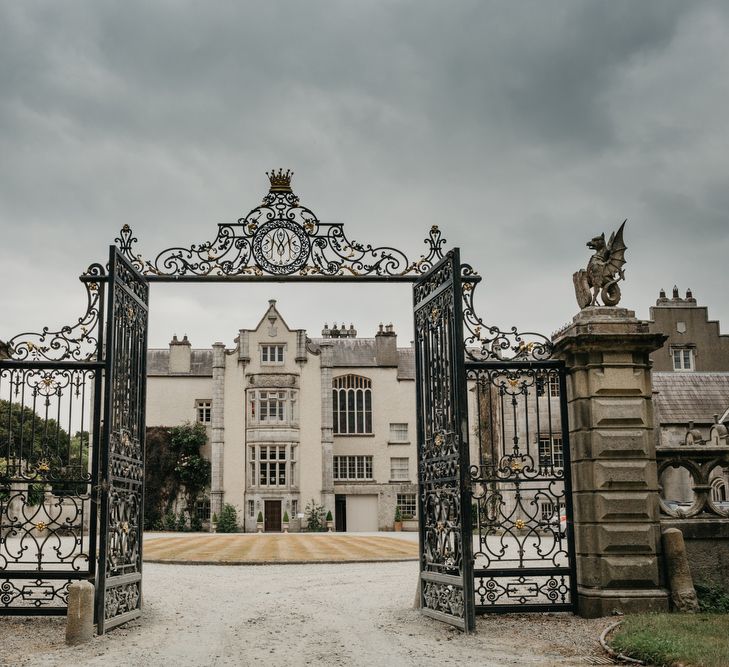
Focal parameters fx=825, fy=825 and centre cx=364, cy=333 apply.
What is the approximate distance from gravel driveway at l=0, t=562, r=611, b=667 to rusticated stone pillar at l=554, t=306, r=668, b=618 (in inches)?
19.9

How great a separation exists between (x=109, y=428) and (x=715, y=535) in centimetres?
667

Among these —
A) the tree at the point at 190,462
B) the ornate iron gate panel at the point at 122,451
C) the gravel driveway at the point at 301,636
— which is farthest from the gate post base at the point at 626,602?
the tree at the point at 190,462

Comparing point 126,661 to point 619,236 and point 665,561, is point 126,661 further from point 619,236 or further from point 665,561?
point 619,236

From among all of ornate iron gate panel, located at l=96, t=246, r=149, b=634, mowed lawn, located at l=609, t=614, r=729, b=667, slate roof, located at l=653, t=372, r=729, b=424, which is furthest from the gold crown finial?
slate roof, located at l=653, t=372, r=729, b=424

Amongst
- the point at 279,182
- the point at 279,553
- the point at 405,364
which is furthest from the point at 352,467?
the point at 279,182

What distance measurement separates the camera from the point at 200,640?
8.19 metres

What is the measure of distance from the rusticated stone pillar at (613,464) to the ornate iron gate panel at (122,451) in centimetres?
497

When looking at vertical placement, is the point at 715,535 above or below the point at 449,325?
below

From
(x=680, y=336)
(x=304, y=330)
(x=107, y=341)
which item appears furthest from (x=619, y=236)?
(x=680, y=336)

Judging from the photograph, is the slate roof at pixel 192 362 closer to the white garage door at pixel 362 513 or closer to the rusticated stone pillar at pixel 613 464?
the white garage door at pixel 362 513

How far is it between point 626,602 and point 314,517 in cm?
3216

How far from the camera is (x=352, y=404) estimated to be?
4309 cm

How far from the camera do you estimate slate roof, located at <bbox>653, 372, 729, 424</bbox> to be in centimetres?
3538

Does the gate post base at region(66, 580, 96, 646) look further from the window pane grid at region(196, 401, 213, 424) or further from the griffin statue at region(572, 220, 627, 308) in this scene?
the window pane grid at region(196, 401, 213, 424)
